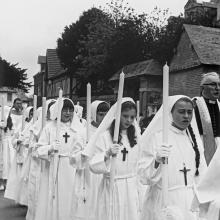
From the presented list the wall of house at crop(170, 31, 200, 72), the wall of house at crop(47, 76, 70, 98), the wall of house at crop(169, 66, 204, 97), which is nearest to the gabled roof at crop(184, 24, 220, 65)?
the wall of house at crop(170, 31, 200, 72)

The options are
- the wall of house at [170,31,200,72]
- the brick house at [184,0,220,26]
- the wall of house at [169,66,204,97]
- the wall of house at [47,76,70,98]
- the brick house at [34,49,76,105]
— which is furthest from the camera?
the brick house at [34,49,76,105]

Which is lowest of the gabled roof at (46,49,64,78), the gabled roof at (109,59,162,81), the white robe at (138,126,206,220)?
the white robe at (138,126,206,220)

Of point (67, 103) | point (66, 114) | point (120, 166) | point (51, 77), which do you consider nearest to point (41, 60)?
point (51, 77)

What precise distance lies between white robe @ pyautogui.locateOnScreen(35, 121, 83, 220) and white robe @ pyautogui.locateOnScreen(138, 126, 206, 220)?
245 cm

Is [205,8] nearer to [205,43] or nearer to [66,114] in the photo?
[205,43]

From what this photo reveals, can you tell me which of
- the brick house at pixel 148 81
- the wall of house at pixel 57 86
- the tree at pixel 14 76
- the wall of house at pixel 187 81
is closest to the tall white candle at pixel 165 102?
the wall of house at pixel 187 81

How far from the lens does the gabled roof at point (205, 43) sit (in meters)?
24.3

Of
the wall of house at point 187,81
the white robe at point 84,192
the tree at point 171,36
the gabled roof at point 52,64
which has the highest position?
the gabled roof at point 52,64

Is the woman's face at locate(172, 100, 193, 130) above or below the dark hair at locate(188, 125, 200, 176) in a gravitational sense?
above

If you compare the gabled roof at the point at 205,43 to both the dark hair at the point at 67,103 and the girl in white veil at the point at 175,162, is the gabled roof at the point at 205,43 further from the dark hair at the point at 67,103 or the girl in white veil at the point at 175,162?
the girl in white veil at the point at 175,162

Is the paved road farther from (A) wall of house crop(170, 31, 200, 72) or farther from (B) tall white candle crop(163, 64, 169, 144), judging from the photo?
(A) wall of house crop(170, 31, 200, 72)

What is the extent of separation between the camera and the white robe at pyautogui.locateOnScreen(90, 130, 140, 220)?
6.05m

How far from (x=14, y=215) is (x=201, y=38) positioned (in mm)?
18811

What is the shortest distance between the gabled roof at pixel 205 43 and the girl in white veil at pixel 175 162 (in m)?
19.0
